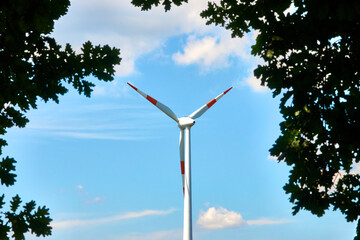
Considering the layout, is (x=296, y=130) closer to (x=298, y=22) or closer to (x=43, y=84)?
(x=298, y=22)

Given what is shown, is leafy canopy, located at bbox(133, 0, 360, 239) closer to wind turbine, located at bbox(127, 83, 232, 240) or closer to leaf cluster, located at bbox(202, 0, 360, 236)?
leaf cluster, located at bbox(202, 0, 360, 236)

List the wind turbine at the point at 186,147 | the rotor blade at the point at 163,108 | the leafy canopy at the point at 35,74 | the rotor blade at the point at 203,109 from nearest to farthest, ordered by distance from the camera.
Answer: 1. the leafy canopy at the point at 35,74
2. the wind turbine at the point at 186,147
3. the rotor blade at the point at 163,108
4. the rotor blade at the point at 203,109

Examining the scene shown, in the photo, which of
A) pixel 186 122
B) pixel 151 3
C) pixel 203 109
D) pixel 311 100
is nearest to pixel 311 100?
pixel 311 100

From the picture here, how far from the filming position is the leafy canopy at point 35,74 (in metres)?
6.70

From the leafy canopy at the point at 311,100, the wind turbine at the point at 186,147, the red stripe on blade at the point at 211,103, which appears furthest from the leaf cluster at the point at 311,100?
the red stripe on blade at the point at 211,103

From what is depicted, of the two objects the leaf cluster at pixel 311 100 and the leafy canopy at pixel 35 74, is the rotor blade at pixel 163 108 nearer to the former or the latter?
the leafy canopy at pixel 35 74

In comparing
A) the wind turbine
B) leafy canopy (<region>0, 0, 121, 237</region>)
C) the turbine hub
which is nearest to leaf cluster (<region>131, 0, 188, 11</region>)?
leafy canopy (<region>0, 0, 121, 237</region>)

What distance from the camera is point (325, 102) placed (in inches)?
297

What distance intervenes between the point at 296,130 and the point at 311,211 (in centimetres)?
158

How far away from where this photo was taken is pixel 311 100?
7.38 metres

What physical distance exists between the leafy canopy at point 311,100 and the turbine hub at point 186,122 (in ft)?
71.3

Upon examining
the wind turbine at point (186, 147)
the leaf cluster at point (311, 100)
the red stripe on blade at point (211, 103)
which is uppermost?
the red stripe on blade at point (211, 103)

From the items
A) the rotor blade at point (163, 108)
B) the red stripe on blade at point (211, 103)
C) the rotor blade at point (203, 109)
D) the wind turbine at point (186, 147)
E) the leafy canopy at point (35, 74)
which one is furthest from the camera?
the red stripe on blade at point (211, 103)

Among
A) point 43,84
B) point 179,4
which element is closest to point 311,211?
point 179,4
